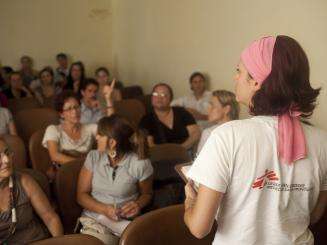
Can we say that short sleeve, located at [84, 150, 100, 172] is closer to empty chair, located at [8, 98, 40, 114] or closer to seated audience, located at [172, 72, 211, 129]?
seated audience, located at [172, 72, 211, 129]

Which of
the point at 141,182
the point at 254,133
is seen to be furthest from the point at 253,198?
the point at 141,182

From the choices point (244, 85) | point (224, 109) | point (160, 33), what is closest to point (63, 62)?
point (160, 33)

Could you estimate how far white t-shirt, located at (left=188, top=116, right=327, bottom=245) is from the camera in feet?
3.21

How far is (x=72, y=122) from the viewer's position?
119 inches

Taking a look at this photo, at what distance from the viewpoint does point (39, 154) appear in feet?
9.53

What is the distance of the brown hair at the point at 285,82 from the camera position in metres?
0.97

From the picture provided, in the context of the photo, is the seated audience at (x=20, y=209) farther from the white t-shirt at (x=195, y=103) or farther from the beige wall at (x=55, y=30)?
the beige wall at (x=55, y=30)

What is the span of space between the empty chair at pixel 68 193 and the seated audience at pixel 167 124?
43.2 inches

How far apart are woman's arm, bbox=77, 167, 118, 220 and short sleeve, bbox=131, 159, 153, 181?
0.75 feet

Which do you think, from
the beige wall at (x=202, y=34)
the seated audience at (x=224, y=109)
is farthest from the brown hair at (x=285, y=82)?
the beige wall at (x=202, y=34)

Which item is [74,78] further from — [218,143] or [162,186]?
[218,143]

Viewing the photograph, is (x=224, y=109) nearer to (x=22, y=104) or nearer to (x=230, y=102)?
(x=230, y=102)

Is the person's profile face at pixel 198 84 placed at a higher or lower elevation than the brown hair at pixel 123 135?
higher

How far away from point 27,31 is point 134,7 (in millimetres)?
1864
